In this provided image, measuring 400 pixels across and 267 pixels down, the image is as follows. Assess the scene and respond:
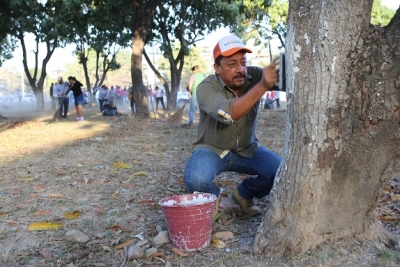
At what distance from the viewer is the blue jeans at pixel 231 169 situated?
3.09 metres

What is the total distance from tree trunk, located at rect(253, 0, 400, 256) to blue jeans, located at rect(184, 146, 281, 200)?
0.63m

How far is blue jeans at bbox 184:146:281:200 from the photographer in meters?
3.09

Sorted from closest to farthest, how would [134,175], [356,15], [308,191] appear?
[356,15], [308,191], [134,175]

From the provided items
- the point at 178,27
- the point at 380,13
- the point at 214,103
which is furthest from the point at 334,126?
the point at 380,13

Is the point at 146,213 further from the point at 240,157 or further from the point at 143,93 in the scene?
the point at 143,93

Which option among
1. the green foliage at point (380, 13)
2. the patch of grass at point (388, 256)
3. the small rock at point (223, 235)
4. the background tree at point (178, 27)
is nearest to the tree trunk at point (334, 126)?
the patch of grass at point (388, 256)

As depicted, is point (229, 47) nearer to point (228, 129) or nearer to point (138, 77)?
point (228, 129)

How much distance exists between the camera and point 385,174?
2.49m

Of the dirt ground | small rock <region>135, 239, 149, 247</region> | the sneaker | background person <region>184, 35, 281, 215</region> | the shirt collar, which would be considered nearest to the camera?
the dirt ground

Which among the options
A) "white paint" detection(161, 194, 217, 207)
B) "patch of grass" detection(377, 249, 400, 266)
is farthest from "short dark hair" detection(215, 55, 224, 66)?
"patch of grass" detection(377, 249, 400, 266)

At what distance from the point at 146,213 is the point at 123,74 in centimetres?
10297

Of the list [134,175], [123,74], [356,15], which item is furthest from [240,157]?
[123,74]

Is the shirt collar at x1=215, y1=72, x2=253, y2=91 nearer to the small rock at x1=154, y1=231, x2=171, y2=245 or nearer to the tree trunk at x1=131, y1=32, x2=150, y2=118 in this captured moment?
the small rock at x1=154, y1=231, x2=171, y2=245

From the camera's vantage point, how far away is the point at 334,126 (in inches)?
93.7
